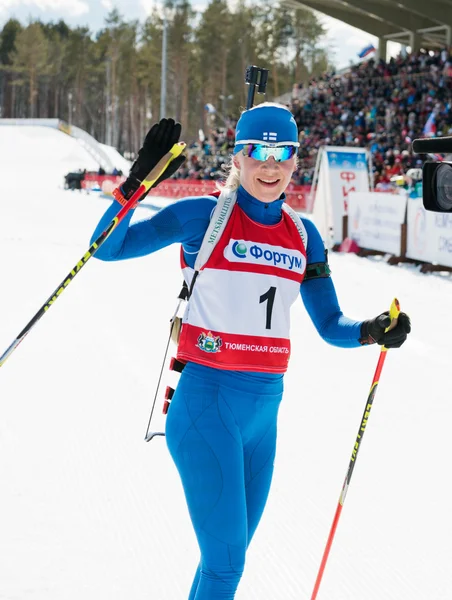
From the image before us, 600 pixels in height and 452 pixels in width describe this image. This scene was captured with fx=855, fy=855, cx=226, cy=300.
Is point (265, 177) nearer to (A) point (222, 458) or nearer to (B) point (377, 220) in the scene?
(A) point (222, 458)

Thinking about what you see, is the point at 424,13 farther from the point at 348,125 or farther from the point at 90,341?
the point at 90,341

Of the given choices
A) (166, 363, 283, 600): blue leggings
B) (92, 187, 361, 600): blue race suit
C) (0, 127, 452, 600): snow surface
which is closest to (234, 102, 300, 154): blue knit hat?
(92, 187, 361, 600): blue race suit

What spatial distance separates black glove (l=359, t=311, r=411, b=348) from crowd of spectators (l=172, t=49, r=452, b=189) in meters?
18.4

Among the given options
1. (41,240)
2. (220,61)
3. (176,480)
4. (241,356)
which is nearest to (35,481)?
(176,480)

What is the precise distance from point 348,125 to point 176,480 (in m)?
29.4

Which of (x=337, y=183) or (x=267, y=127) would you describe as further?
(x=337, y=183)

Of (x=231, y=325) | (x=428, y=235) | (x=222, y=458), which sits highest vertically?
(x=231, y=325)

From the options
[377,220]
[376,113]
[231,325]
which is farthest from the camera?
[376,113]

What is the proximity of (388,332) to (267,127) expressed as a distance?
77cm

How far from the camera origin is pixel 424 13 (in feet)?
108

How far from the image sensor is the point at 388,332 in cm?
276

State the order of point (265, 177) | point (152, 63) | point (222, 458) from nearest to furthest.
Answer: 1. point (222, 458)
2. point (265, 177)
3. point (152, 63)

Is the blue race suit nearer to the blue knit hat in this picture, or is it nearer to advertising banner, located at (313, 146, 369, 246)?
the blue knit hat

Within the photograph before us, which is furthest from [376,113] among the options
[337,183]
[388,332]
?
[388,332]
